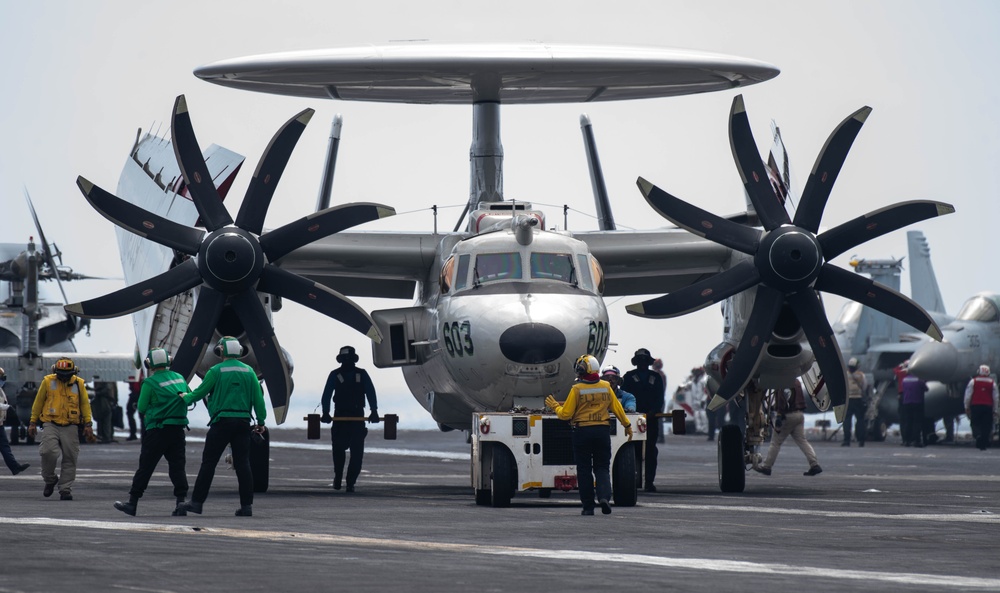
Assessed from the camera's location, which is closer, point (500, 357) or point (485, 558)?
point (485, 558)

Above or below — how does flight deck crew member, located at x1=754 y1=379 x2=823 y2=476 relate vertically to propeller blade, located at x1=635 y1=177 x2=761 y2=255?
below

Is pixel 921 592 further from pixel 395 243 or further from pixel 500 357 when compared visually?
pixel 395 243

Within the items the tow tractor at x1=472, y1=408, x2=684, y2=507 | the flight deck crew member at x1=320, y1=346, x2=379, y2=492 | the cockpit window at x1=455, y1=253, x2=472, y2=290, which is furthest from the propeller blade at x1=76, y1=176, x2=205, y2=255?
the tow tractor at x1=472, y1=408, x2=684, y2=507

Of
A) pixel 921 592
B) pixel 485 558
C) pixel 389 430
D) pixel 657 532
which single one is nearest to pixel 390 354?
pixel 389 430

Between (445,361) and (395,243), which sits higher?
(395,243)

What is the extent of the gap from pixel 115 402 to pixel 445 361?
29.8 meters

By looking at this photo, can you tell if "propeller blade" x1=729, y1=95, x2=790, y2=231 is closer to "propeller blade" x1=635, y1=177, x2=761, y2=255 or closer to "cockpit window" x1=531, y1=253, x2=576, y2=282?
"propeller blade" x1=635, y1=177, x2=761, y2=255

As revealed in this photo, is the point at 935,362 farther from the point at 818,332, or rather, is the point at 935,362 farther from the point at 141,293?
the point at 141,293

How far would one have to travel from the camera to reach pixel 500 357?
63.9 feet

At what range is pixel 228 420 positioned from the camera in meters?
16.4

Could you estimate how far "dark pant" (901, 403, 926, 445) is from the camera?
41.4m

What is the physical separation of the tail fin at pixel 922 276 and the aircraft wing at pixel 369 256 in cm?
3409

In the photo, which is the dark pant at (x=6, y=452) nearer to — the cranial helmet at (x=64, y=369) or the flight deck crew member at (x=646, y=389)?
the cranial helmet at (x=64, y=369)

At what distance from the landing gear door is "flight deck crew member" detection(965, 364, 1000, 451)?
1802 cm
